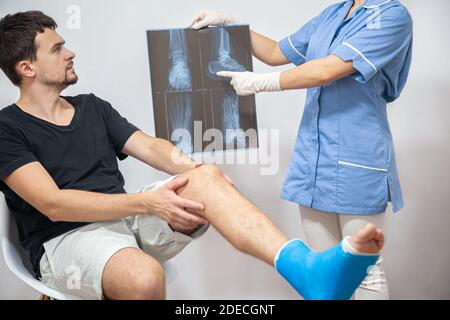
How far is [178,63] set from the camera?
1.78 metres

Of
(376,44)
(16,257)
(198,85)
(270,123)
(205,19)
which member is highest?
(205,19)

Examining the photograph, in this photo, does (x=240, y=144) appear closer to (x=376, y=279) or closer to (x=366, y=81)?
(x=366, y=81)

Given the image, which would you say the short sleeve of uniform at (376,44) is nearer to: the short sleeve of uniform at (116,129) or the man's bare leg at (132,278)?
the short sleeve of uniform at (116,129)

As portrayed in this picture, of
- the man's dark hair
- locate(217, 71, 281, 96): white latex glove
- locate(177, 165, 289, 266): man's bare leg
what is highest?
the man's dark hair

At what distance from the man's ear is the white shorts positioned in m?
0.47

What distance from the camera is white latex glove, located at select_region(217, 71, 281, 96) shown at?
63.3 inches

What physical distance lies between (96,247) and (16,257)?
0.31 metres

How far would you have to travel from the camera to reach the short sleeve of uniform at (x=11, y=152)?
1.37 meters

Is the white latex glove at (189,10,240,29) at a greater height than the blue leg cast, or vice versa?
the white latex glove at (189,10,240,29)

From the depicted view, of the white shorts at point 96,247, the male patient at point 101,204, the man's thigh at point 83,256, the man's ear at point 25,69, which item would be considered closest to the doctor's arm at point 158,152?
the male patient at point 101,204

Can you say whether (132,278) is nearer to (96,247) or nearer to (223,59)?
(96,247)

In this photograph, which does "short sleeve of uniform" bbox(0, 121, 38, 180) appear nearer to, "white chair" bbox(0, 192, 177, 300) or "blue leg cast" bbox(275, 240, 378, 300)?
"white chair" bbox(0, 192, 177, 300)

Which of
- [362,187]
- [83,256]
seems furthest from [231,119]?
[83,256]

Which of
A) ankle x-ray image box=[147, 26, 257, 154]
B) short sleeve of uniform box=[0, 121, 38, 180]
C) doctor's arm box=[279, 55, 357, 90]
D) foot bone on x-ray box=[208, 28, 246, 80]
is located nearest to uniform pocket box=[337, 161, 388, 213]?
doctor's arm box=[279, 55, 357, 90]
